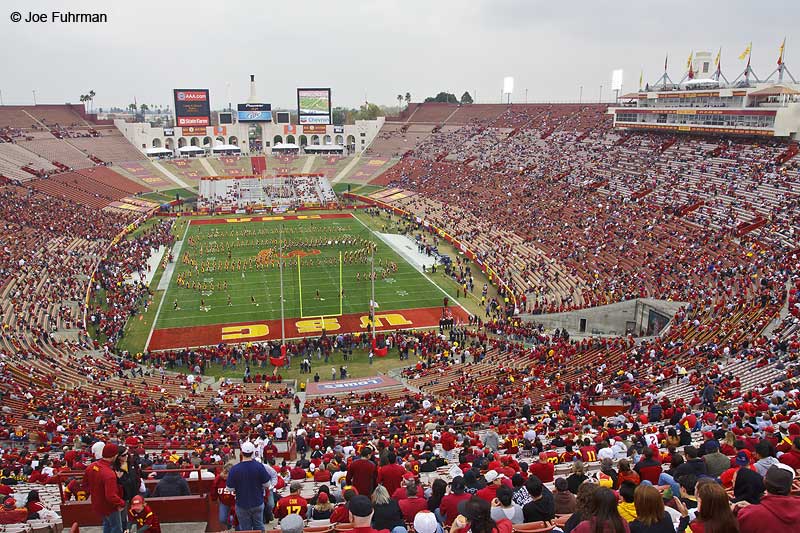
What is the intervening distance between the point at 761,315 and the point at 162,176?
64.6m

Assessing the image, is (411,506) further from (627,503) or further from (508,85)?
(508,85)

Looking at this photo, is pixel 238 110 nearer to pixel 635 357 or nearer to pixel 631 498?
pixel 635 357

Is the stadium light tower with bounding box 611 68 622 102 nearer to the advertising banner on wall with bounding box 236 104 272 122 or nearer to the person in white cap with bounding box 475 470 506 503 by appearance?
the advertising banner on wall with bounding box 236 104 272 122

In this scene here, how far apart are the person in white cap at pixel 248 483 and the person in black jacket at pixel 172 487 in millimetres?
1044

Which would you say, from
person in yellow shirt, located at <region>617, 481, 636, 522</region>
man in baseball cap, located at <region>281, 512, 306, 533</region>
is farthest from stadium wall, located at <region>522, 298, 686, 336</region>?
man in baseball cap, located at <region>281, 512, 306, 533</region>

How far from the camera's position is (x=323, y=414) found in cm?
1667

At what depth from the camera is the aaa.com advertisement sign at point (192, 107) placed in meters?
78.0

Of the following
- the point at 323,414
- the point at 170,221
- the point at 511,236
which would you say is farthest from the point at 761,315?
the point at 170,221

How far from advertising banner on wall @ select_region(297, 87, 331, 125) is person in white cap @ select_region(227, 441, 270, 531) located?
81.1 m

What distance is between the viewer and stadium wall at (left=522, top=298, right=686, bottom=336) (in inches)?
1026

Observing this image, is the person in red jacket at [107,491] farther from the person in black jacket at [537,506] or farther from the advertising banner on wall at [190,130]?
the advertising banner on wall at [190,130]

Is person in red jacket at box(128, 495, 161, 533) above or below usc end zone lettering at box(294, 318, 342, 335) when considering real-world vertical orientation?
above

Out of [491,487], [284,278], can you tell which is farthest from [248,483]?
[284,278]

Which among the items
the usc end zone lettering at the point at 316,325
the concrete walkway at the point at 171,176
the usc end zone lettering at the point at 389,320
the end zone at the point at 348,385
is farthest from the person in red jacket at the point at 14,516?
the concrete walkway at the point at 171,176
